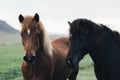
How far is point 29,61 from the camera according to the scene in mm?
12023

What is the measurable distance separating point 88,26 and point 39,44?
2.73 metres

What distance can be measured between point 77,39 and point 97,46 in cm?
54

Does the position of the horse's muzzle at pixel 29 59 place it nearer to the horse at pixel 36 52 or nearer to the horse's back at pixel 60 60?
the horse at pixel 36 52

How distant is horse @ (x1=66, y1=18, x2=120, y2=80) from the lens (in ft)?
33.7

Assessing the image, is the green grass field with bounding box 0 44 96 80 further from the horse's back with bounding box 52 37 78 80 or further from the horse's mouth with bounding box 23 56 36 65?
the horse's mouth with bounding box 23 56 36 65

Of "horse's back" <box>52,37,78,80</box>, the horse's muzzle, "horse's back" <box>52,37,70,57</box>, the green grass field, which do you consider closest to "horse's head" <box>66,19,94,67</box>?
the horse's muzzle

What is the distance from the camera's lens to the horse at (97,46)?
1026 centimetres

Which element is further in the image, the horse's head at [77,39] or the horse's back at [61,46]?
the horse's back at [61,46]

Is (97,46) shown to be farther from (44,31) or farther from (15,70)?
(15,70)

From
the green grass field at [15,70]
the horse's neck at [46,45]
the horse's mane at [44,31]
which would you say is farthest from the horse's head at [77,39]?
the green grass field at [15,70]

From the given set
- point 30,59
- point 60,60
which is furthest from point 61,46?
point 30,59

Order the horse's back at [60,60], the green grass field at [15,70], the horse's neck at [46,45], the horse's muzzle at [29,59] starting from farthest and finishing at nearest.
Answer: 1. the green grass field at [15,70]
2. the horse's back at [60,60]
3. the horse's neck at [46,45]
4. the horse's muzzle at [29,59]

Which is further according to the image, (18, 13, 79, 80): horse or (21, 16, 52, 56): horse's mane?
(21, 16, 52, 56): horse's mane

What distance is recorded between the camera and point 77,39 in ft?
33.6
